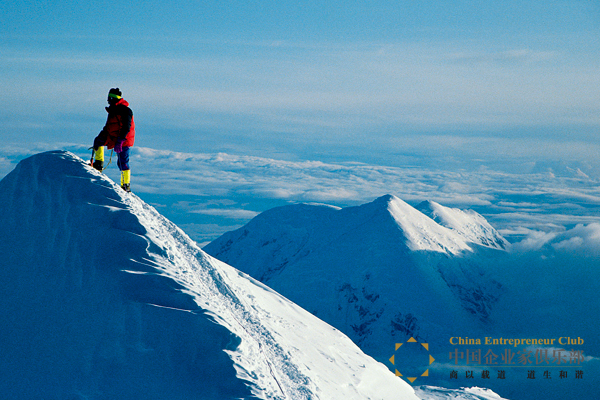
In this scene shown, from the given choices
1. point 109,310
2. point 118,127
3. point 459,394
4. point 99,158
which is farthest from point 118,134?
point 459,394

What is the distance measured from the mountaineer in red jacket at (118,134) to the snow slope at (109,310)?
1.34 metres

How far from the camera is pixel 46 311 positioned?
49.9 feet

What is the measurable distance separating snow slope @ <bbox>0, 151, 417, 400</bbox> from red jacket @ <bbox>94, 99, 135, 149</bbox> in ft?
4.51

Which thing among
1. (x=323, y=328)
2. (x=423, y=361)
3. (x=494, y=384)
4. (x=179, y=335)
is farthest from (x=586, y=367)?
(x=179, y=335)

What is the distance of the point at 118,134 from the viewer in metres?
19.4

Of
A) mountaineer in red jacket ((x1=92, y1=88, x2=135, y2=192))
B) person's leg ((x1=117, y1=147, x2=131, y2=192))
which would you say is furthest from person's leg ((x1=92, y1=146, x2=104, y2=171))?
person's leg ((x1=117, y1=147, x2=131, y2=192))

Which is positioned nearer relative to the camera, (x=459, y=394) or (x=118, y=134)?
(x=118, y=134)

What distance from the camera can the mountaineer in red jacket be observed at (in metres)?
18.9

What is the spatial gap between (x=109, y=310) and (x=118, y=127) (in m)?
7.57

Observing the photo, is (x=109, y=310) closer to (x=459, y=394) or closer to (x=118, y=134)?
(x=118, y=134)

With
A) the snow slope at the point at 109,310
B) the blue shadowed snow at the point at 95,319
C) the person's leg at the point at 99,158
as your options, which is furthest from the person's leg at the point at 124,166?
the blue shadowed snow at the point at 95,319

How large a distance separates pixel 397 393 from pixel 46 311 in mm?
16454

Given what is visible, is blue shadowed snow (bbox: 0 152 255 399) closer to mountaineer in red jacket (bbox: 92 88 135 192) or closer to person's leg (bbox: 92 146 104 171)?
mountaineer in red jacket (bbox: 92 88 135 192)

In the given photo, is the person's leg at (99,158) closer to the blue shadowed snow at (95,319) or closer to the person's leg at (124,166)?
the person's leg at (124,166)
